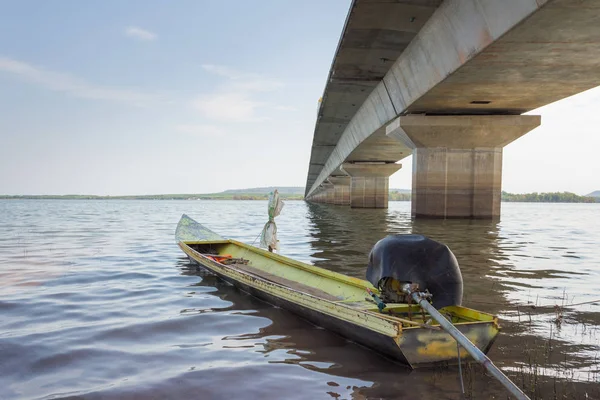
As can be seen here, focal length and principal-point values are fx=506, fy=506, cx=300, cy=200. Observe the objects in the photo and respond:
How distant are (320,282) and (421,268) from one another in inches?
121

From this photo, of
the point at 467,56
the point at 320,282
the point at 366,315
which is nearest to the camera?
the point at 366,315

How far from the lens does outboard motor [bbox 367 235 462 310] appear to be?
5727mm

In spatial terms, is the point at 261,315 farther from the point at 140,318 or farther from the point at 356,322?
the point at 356,322

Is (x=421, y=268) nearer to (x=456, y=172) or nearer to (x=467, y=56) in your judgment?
(x=467, y=56)

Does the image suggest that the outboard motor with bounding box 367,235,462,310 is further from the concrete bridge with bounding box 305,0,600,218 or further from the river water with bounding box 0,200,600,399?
the concrete bridge with bounding box 305,0,600,218

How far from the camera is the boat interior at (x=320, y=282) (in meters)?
5.85

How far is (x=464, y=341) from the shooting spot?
4473 mm

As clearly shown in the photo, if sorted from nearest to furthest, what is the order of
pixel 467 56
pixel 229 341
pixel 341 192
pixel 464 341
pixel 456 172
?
pixel 464 341 → pixel 229 341 → pixel 467 56 → pixel 456 172 → pixel 341 192

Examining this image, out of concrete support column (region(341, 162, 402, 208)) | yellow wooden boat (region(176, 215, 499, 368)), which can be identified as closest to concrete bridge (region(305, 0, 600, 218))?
yellow wooden boat (region(176, 215, 499, 368))

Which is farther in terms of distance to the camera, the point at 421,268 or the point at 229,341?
the point at 229,341

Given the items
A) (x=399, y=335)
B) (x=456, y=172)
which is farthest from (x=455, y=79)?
(x=399, y=335)

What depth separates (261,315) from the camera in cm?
776

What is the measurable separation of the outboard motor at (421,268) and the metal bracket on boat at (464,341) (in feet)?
0.45

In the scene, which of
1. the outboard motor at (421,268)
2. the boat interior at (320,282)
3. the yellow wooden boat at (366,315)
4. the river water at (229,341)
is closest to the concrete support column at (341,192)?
the boat interior at (320,282)
